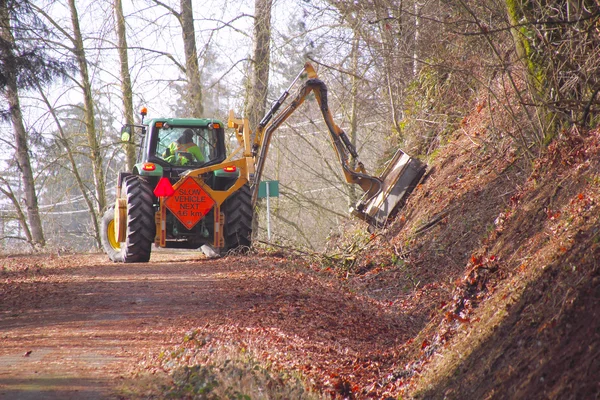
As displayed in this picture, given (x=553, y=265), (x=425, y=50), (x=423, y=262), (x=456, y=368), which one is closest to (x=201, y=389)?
(x=456, y=368)

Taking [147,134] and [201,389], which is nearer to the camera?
[201,389]

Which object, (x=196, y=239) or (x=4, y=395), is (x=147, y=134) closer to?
(x=196, y=239)

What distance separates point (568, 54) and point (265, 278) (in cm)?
502

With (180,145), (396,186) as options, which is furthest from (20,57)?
(396,186)

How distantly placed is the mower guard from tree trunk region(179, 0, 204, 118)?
8801 mm

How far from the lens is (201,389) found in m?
4.87

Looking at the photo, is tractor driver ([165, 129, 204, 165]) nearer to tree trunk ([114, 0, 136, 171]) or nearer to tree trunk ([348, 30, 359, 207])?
tree trunk ([348, 30, 359, 207])

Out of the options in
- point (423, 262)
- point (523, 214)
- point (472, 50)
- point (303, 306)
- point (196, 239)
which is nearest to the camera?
point (523, 214)

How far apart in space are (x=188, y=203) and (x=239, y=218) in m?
1.08

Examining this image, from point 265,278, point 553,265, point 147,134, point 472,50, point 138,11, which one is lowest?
point 265,278

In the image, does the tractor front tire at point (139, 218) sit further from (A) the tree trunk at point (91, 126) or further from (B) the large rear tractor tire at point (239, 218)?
(A) the tree trunk at point (91, 126)

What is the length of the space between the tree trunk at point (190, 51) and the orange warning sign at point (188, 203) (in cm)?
851

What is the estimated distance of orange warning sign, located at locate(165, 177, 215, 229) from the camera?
12.2m

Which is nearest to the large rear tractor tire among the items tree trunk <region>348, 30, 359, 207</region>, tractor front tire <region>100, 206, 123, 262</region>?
tractor front tire <region>100, 206, 123, 262</region>
